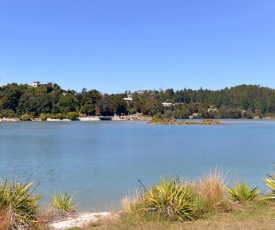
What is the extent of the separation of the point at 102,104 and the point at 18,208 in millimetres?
123981

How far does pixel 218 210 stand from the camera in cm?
718

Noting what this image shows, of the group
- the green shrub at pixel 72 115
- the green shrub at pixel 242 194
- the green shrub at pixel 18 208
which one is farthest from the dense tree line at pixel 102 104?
the green shrub at pixel 18 208

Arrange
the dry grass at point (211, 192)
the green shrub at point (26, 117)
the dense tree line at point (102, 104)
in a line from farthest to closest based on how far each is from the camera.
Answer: the dense tree line at point (102, 104), the green shrub at point (26, 117), the dry grass at point (211, 192)

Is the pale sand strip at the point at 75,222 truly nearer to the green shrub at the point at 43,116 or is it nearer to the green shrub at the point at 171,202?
the green shrub at the point at 171,202

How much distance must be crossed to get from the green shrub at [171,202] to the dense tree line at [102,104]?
10479 centimetres

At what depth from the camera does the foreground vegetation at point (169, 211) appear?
6070 mm

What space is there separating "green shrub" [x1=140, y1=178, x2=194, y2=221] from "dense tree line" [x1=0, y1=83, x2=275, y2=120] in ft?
344

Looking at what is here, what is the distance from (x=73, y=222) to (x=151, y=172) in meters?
11.3

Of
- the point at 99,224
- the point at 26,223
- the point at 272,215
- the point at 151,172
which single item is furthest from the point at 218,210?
the point at 151,172

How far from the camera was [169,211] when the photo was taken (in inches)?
259

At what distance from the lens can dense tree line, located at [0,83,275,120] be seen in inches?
4845

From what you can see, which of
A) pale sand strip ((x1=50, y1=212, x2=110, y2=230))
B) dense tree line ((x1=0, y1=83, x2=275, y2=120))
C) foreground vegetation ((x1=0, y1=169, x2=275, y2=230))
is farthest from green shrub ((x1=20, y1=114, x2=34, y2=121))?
pale sand strip ((x1=50, y1=212, x2=110, y2=230))

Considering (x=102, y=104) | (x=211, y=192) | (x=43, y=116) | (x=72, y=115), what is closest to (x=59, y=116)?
(x=72, y=115)

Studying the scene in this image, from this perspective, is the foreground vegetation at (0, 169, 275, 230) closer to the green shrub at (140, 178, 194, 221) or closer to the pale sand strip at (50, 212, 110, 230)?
the green shrub at (140, 178, 194, 221)
